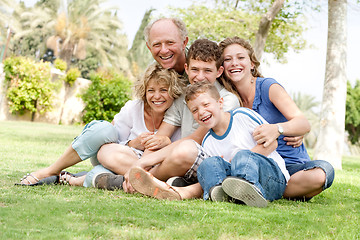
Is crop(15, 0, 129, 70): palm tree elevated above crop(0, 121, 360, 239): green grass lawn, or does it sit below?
above

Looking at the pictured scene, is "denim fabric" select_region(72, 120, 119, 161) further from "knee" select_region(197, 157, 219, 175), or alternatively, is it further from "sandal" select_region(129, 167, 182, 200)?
"knee" select_region(197, 157, 219, 175)

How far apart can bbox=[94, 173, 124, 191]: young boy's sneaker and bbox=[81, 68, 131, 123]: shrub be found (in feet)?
60.9

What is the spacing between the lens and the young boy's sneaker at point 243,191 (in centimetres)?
309

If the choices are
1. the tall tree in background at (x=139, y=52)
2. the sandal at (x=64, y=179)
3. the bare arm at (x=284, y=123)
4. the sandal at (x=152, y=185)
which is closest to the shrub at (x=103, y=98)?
the tall tree in background at (x=139, y=52)

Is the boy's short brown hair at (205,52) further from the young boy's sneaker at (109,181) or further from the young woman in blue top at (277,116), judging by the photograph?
the young boy's sneaker at (109,181)

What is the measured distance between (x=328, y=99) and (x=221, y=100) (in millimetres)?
6397

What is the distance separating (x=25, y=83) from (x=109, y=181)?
20.0 metres

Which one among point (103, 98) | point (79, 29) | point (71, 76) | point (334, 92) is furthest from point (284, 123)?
point (79, 29)

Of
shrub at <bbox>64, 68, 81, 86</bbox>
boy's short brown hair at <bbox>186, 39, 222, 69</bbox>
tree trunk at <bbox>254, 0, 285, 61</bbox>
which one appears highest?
tree trunk at <bbox>254, 0, 285, 61</bbox>

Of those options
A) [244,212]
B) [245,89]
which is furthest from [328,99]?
[244,212]

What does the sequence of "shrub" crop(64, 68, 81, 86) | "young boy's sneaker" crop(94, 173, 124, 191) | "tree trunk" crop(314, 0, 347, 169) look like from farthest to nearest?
"shrub" crop(64, 68, 81, 86)
"tree trunk" crop(314, 0, 347, 169)
"young boy's sneaker" crop(94, 173, 124, 191)

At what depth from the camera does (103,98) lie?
2264 cm

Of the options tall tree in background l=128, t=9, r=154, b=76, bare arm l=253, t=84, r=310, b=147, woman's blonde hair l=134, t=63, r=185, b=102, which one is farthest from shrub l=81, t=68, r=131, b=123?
bare arm l=253, t=84, r=310, b=147

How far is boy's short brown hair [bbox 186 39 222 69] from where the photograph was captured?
3.83 metres
